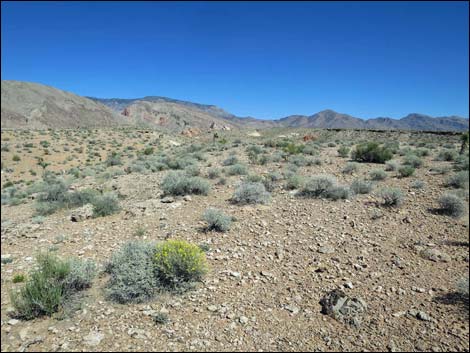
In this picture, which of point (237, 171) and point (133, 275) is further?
point (237, 171)

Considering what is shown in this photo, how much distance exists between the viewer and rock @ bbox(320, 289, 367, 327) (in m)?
3.96

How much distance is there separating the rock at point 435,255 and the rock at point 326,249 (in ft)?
5.38

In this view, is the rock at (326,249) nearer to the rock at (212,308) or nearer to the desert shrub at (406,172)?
the rock at (212,308)

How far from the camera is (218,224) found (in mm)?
6531

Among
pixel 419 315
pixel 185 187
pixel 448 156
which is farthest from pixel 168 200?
pixel 448 156

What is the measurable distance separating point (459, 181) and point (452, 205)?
6.80ft

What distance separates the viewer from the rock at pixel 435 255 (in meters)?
5.25


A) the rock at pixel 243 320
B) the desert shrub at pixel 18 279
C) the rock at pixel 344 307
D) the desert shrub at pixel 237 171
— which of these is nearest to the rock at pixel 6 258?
the desert shrub at pixel 18 279

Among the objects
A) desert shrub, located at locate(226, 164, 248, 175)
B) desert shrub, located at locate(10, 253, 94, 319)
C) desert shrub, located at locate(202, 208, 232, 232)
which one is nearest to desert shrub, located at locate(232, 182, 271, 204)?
desert shrub, located at locate(202, 208, 232, 232)

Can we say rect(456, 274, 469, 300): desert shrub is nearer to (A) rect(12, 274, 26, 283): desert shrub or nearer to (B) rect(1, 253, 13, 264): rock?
(A) rect(12, 274, 26, 283): desert shrub

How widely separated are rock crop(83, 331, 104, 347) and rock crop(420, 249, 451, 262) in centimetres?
558

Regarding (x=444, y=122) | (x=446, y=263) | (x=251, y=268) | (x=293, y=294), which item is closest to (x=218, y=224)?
(x=251, y=268)

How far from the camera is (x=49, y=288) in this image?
405cm

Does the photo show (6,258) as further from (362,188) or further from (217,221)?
(362,188)
